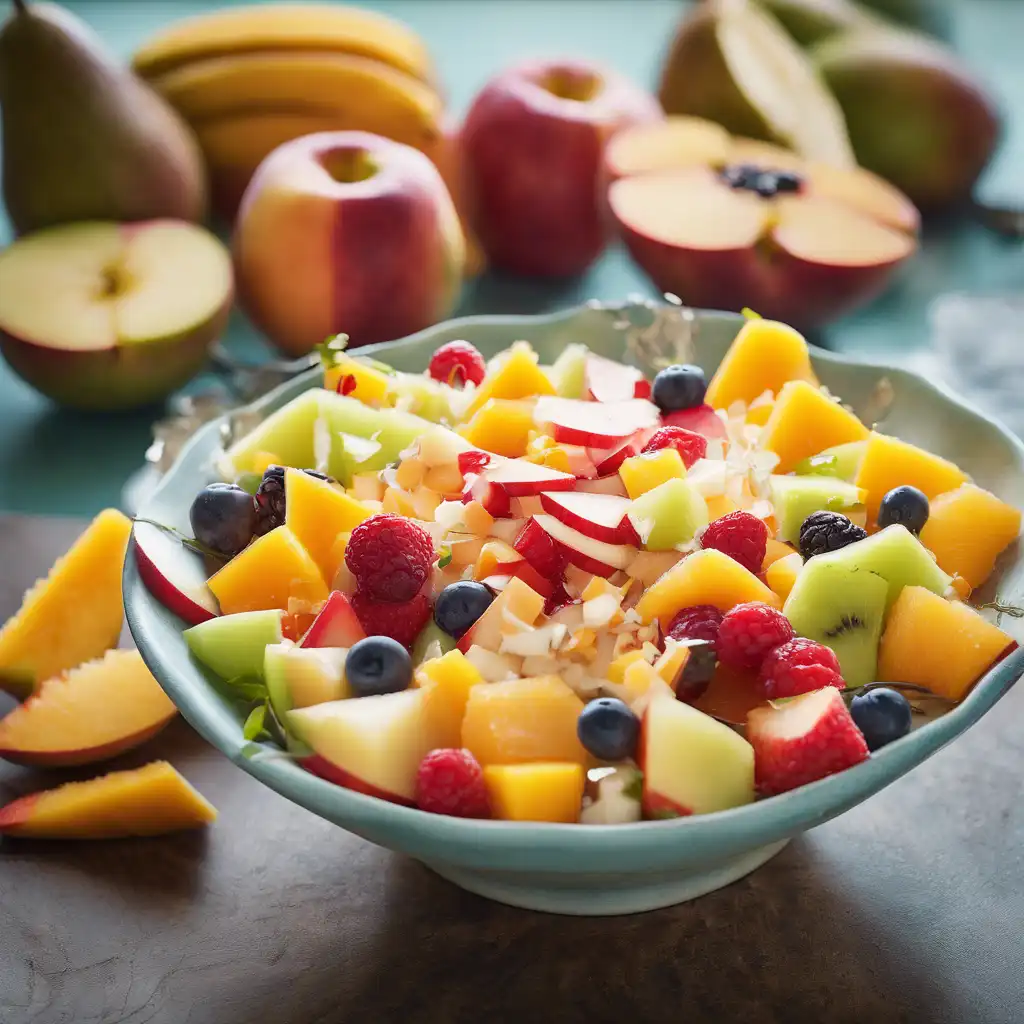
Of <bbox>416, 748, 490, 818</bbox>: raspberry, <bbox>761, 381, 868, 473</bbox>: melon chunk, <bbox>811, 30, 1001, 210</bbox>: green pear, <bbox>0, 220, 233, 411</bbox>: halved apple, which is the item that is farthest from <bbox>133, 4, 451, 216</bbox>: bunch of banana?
<bbox>416, 748, 490, 818</bbox>: raspberry

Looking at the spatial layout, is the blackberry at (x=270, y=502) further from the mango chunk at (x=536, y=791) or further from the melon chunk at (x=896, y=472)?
the melon chunk at (x=896, y=472)

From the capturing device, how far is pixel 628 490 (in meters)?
1.31

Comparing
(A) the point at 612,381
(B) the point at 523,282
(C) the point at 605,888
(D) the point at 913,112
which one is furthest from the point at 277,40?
(C) the point at 605,888

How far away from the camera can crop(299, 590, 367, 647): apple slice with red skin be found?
3.87 ft

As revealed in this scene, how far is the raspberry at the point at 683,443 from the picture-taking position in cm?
136

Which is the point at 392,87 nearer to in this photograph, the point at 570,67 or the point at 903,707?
the point at 570,67

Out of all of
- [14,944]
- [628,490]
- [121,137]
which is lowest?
[14,944]

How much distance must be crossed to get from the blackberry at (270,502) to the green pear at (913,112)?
1.72m

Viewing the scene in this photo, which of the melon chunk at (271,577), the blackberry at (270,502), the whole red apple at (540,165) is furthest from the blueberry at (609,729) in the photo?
the whole red apple at (540,165)

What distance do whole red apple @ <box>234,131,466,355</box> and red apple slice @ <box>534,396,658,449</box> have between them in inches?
28.7

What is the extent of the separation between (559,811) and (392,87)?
183 cm

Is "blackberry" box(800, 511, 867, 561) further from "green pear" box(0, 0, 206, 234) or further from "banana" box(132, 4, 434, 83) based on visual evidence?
"banana" box(132, 4, 434, 83)

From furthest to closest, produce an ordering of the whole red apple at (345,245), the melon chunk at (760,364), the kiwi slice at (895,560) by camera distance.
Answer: the whole red apple at (345,245) → the melon chunk at (760,364) → the kiwi slice at (895,560)

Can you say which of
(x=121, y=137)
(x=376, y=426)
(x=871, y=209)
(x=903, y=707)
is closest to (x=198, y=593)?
(x=376, y=426)
